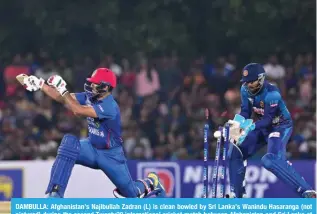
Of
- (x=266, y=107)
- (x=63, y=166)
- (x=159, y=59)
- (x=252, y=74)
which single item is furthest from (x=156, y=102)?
(x=63, y=166)

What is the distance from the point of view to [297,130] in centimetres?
2228

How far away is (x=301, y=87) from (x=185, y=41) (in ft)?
8.62

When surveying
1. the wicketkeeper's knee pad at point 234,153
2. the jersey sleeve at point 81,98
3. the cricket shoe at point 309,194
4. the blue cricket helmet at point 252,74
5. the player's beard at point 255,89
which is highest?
the blue cricket helmet at point 252,74

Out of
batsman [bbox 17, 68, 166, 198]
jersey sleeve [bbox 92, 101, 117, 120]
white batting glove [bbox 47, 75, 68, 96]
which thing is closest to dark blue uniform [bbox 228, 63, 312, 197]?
batsman [bbox 17, 68, 166, 198]

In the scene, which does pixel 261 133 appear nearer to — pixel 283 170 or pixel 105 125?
pixel 283 170

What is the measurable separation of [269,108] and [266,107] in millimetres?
40

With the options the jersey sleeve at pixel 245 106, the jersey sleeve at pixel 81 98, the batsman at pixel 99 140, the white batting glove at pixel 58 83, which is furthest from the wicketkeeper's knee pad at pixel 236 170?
the white batting glove at pixel 58 83

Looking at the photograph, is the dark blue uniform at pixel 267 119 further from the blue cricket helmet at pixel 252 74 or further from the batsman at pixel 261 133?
the blue cricket helmet at pixel 252 74

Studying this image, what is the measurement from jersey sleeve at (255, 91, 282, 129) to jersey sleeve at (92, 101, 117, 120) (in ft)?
5.80

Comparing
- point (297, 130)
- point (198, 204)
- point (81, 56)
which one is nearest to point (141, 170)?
point (297, 130)

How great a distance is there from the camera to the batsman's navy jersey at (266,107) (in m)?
15.0

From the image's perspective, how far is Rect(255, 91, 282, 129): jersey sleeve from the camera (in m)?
15.0

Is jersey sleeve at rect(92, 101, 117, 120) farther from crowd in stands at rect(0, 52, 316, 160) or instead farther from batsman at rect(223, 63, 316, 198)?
crowd in stands at rect(0, 52, 316, 160)

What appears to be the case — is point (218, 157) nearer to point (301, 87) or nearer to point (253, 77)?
point (253, 77)
